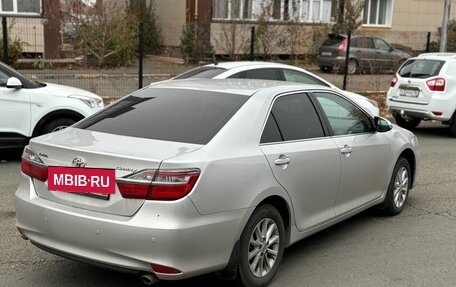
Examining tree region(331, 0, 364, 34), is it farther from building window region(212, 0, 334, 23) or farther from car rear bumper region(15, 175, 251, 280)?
car rear bumper region(15, 175, 251, 280)

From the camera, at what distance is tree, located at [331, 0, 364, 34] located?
1059 inches

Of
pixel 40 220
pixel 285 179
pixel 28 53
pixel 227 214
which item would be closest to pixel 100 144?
pixel 40 220

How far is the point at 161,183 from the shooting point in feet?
11.9

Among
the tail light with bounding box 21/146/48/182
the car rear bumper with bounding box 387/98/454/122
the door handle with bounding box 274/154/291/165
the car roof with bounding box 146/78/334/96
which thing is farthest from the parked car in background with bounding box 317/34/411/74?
the tail light with bounding box 21/146/48/182

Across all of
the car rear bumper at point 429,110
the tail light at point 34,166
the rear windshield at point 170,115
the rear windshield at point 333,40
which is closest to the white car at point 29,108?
the rear windshield at point 170,115

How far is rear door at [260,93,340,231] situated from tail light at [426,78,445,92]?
7.67 metres

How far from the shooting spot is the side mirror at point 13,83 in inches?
324

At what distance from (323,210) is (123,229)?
76.2 inches

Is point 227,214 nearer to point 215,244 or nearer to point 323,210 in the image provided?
point 215,244

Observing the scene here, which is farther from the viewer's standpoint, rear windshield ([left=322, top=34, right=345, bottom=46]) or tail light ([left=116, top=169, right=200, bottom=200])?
rear windshield ([left=322, top=34, right=345, bottom=46])

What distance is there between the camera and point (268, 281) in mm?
4316

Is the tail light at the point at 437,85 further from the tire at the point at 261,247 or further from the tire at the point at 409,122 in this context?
the tire at the point at 261,247

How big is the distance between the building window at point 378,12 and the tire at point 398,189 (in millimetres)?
25530

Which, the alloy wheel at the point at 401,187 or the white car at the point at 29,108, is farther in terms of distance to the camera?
the white car at the point at 29,108
